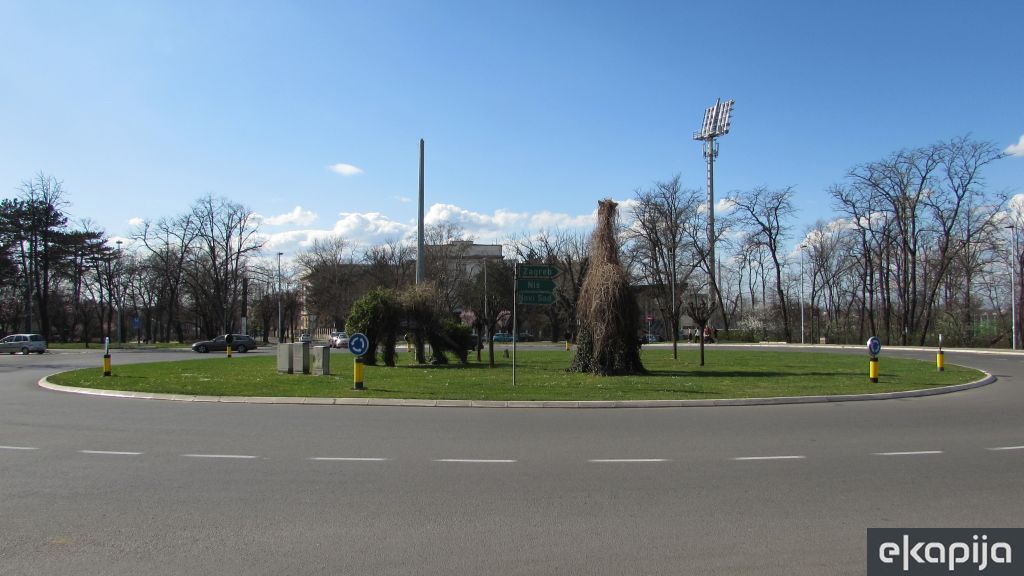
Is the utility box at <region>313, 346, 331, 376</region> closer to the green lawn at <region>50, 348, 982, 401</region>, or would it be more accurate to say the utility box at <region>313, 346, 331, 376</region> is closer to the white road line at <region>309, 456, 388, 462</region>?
the green lawn at <region>50, 348, 982, 401</region>

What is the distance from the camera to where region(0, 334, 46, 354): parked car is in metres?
50.0

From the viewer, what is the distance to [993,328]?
5119cm

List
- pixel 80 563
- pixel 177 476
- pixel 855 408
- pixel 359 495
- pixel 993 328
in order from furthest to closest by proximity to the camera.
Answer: pixel 993 328 → pixel 855 408 → pixel 177 476 → pixel 359 495 → pixel 80 563

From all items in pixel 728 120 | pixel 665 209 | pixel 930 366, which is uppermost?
pixel 728 120

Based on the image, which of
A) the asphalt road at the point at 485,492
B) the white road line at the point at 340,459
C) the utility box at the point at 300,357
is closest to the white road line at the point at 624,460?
the asphalt road at the point at 485,492

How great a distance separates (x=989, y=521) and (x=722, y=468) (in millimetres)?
2858

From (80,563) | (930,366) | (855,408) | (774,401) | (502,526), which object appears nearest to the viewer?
(80,563)

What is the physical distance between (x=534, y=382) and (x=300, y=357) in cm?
871

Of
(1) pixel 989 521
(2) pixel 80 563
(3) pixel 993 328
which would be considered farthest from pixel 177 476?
(3) pixel 993 328

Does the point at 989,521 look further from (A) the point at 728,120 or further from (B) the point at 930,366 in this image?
(A) the point at 728,120

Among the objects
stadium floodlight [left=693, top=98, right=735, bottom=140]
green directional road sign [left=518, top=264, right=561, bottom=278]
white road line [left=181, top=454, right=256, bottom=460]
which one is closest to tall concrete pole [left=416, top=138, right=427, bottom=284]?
green directional road sign [left=518, top=264, right=561, bottom=278]

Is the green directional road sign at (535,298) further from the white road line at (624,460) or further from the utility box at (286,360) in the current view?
the white road line at (624,460)

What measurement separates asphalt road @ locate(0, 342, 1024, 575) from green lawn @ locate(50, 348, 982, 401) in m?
4.13

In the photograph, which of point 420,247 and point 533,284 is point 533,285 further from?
point 420,247
